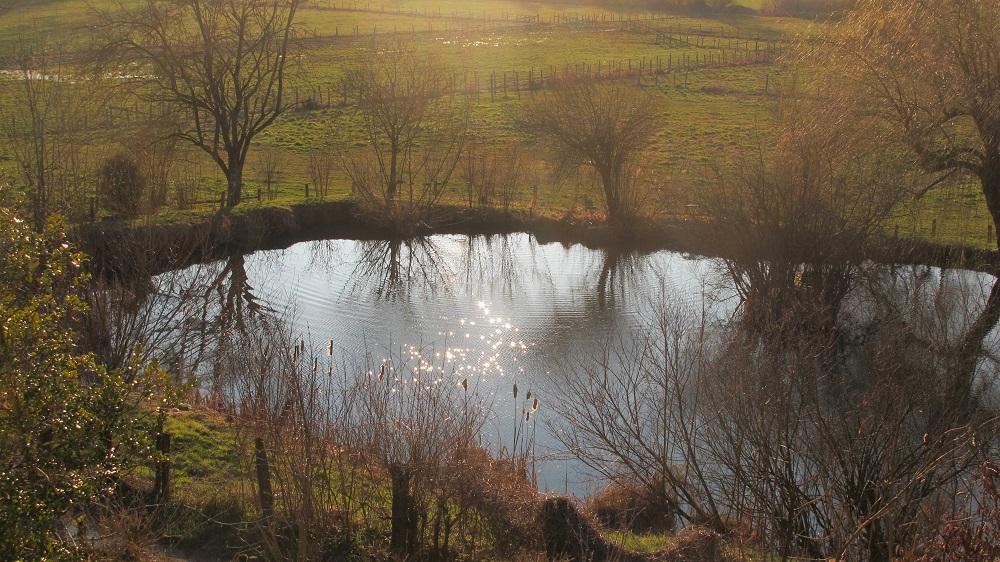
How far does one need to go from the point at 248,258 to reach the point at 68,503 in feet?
76.6

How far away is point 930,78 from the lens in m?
20.1

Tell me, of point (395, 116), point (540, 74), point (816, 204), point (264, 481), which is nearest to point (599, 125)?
point (395, 116)

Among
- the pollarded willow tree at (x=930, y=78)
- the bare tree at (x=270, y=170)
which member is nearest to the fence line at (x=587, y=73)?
the bare tree at (x=270, y=170)

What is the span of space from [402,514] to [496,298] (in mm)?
14257

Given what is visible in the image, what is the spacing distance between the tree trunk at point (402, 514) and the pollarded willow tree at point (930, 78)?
14211mm

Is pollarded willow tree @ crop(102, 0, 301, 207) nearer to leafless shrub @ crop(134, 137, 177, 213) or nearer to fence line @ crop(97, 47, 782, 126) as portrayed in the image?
leafless shrub @ crop(134, 137, 177, 213)

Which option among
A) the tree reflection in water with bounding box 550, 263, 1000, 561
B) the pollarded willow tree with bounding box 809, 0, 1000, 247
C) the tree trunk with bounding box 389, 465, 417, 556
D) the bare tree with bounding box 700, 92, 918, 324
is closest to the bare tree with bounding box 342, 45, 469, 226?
the bare tree with bounding box 700, 92, 918, 324

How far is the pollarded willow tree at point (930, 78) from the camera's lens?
64.5 ft

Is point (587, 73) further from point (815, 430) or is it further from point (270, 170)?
point (815, 430)

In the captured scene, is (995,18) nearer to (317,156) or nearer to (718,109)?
(317,156)

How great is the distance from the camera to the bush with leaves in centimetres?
712

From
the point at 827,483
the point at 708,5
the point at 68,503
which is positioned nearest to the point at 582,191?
the point at 827,483

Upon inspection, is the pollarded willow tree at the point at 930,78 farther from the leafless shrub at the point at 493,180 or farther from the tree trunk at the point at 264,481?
the tree trunk at the point at 264,481

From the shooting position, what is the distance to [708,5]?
83125 millimetres
